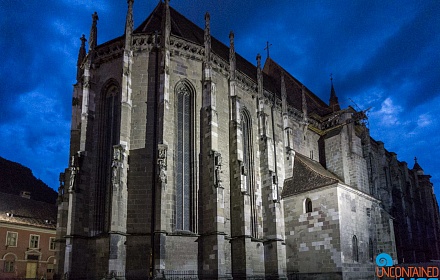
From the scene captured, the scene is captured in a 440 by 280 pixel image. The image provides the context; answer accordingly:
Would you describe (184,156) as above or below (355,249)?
above

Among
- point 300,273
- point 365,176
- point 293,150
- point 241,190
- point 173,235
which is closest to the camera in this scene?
point 173,235

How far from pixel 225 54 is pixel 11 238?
81.7ft

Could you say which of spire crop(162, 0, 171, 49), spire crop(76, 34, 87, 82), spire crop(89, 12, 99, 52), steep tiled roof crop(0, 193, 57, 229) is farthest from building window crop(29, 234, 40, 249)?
spire crop(162, 0, 171, 49)

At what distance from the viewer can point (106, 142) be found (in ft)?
80.1

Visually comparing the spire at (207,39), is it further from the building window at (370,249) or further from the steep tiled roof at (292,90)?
the building window at (370,249)

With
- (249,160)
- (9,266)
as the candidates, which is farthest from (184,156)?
(9,266)

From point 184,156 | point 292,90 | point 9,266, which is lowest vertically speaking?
point 9,266

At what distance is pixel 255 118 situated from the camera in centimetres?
3030

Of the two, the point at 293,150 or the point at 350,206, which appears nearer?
the point at 350,206

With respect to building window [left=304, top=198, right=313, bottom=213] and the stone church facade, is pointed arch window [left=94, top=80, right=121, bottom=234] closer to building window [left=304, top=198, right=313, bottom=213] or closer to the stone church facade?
the stone church facade

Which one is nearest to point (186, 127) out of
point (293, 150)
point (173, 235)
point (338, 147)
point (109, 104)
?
point (109, 104)

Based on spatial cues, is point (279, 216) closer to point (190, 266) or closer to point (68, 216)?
point (190, 266)

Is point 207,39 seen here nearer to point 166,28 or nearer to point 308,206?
point 166,28

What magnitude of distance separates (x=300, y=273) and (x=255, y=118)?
11520 mm
